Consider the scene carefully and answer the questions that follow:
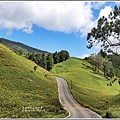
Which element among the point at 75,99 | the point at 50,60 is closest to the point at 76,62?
the point at 50,60

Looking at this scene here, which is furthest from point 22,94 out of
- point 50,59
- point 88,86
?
point 50,59

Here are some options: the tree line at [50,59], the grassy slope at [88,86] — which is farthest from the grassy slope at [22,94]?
the tree line at [50,59]

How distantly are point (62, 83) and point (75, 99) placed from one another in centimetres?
846

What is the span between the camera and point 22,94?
2127 centimetres

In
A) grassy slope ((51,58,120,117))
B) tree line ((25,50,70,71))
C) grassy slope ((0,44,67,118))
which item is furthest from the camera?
tree line ((25,50,70,71))

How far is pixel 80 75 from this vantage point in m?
35.2

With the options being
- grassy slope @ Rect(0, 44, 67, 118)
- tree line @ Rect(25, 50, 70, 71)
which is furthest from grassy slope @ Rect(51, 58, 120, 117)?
grassy slope @ Rect(0, 44, 67, 118)

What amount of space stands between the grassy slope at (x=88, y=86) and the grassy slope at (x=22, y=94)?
3573mm

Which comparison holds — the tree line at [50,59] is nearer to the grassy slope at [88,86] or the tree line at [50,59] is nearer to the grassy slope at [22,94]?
the grassy slope at [88,86]

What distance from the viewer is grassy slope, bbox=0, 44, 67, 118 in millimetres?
15109

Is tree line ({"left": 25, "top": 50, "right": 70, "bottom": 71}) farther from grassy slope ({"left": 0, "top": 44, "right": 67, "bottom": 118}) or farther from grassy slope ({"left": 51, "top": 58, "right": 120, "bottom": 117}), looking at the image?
grassy slope ({"left": 0, "top": 44, "right": 67, "bottom": 118})

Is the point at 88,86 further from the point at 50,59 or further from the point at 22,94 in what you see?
the point at 22,94

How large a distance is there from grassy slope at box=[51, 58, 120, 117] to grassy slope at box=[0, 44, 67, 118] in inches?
141

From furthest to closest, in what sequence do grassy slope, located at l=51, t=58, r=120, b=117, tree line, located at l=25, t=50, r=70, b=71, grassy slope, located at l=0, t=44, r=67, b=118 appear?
tree line, located at l=25, t=50, r=70, b=71 < grassy slope, located at l=51, t=58, r=120, b=117 < grassy slope, located at l=0, t=44, r=67, b=118
